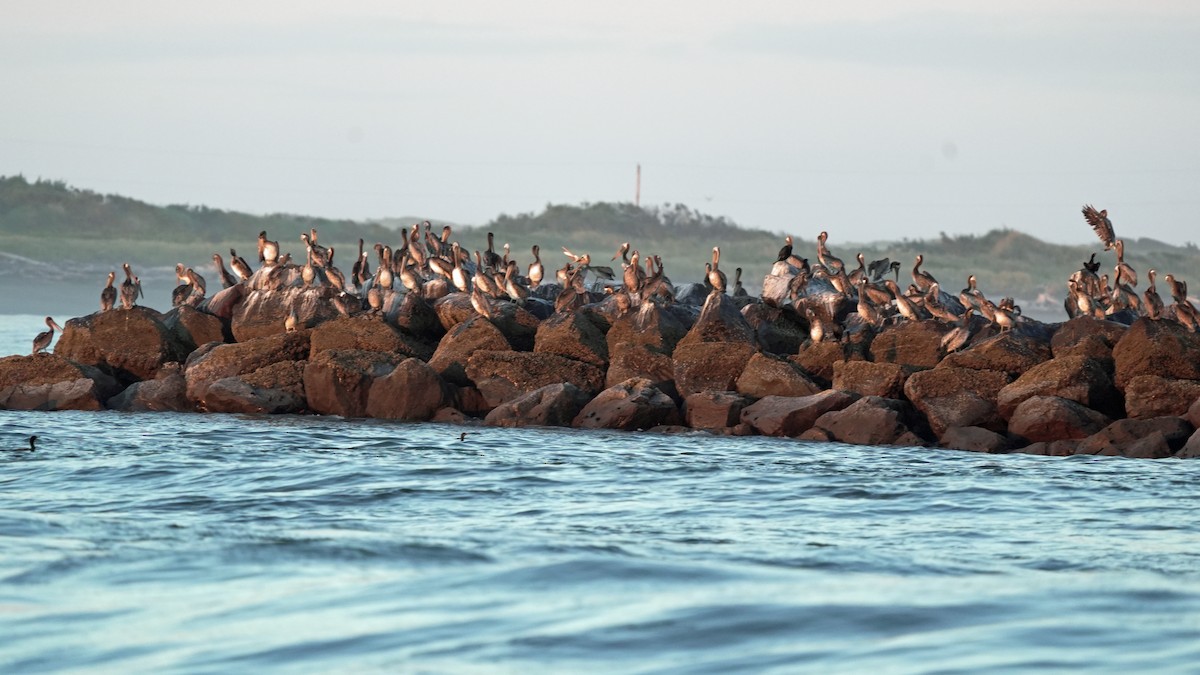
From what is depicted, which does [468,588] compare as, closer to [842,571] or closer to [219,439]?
[842,571]

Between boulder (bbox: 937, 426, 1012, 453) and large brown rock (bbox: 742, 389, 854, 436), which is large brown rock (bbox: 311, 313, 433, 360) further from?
boulder (bbox: 937, 426, 1012, 453)

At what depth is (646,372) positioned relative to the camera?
25.7 m

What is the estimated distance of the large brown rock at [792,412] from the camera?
23.5 metres

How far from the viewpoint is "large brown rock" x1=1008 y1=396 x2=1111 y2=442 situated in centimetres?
2220

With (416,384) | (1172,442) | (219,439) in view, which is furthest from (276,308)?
(1172,442)

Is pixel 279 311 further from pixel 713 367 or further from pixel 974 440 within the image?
pixel 974 440

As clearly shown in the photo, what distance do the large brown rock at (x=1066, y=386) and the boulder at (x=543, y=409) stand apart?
5.69 meters

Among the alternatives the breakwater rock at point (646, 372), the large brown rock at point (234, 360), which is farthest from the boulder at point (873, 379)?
the large brown rock at point (234, 360)

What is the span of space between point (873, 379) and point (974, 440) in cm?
215

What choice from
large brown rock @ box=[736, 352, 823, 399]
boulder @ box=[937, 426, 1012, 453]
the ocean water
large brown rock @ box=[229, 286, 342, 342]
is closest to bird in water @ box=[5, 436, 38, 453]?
the ocean water

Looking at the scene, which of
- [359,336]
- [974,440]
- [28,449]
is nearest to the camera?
[28,449]

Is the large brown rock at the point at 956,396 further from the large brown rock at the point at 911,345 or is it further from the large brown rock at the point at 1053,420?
the large brown rock at the point at 911,345

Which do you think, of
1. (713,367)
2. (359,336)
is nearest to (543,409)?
(713,367)

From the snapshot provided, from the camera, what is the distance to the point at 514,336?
28.0 meters
